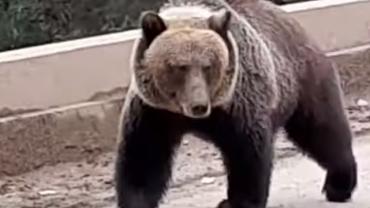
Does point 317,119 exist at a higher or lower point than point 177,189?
higher

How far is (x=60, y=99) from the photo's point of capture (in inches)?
308

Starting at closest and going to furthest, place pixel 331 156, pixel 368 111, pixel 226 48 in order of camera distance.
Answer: pixel 226 48 → pixel 331 156 → pixel 368 111

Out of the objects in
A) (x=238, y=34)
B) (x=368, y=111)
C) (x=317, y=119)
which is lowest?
(x=368, y=111)

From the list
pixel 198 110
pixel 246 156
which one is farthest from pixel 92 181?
pixel 198 110

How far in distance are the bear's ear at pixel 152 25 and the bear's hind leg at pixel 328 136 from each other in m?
1.25

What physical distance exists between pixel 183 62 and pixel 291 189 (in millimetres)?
1830

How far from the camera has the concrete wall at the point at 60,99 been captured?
7668 millimetres

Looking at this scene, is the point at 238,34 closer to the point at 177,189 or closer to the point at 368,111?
the point at 177,189

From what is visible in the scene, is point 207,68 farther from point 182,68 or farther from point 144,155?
point 144,155

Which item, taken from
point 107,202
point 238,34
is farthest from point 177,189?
point 238,34

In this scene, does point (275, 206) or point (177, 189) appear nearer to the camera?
point (275, 206)

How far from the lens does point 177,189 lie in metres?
7.39

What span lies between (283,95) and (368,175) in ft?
4.15

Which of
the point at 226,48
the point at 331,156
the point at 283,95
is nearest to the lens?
the point at 226,48
